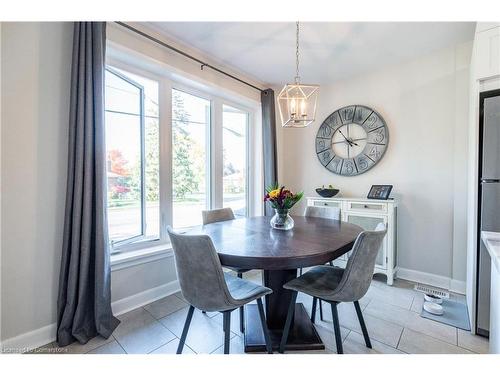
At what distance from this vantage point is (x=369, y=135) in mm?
2969

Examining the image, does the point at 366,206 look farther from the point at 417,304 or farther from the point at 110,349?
the point at 110,349

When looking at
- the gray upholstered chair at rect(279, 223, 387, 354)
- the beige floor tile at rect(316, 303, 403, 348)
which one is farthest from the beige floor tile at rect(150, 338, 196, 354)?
the beige floor tile at rect(316, 303, 403, 348)

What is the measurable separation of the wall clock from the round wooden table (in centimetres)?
133

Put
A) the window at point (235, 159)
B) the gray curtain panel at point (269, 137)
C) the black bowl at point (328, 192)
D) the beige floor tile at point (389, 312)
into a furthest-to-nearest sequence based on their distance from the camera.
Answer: the gray curtain panel at point (269, 137)
the window at point (235, 159)
the black bowl at point (328, 192)
the beige floor tile at point (389, 312)

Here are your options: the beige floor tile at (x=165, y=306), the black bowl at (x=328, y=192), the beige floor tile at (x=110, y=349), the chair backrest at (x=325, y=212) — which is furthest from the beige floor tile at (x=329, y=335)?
the black bowl at (x=328, y=192)

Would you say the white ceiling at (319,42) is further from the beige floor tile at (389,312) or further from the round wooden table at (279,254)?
the beige floor tile at (389,312)

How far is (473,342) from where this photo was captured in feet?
5.47

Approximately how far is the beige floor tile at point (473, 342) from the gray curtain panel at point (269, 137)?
7.08ft

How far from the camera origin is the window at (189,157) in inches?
103
